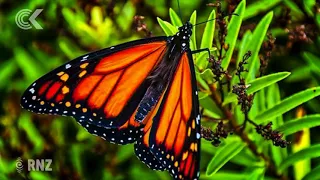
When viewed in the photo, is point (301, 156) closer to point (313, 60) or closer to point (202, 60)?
point (313, 60)

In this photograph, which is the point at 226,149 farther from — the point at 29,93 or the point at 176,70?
the point at 29,93

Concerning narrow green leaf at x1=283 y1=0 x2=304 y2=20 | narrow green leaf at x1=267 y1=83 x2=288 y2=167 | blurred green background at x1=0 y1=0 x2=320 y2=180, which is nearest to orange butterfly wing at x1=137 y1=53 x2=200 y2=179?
blurred green background at x1=0 y1=0 x2=320 y2=180

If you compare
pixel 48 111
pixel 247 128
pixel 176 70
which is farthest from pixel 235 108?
pixel 48 111

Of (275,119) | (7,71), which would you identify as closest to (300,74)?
(275,119)

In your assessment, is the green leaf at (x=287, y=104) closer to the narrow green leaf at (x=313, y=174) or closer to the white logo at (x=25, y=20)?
the narrow green leaf at (x=313, y=174)

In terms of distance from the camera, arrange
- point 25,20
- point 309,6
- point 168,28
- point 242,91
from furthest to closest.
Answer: point 25,20 → point 309,6 → point 168,28 → point 242,91

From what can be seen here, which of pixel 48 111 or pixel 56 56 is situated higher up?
pixel 56 56
